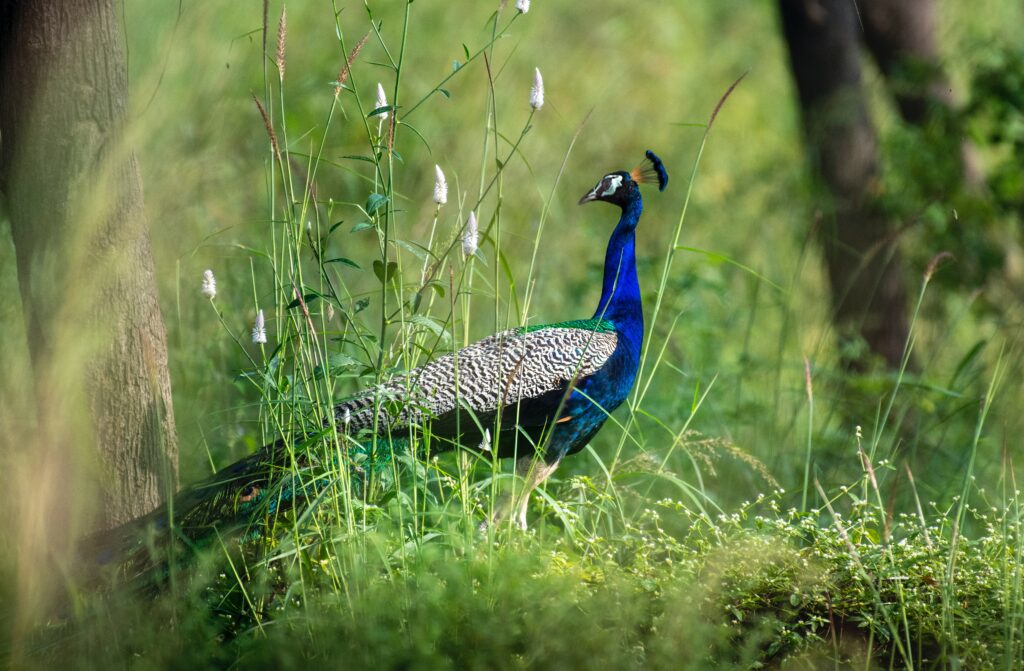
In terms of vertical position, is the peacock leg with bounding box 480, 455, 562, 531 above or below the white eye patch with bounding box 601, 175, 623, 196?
below

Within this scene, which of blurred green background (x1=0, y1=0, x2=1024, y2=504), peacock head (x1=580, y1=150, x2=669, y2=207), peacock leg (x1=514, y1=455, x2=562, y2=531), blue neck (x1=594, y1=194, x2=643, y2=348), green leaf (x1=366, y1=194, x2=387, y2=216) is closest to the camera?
green leaf (x1=366, y1=194, x2=387, y2=216)

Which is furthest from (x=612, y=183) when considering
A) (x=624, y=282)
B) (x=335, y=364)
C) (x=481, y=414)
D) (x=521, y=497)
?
(x=335, y=364)

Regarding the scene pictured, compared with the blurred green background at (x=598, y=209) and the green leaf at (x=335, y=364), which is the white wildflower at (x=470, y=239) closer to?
the blurred green background at (x=598, y=209)

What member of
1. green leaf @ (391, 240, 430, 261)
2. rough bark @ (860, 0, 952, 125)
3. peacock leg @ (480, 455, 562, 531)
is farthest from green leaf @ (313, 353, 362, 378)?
rough bark @ (860, 0, 952, 125)

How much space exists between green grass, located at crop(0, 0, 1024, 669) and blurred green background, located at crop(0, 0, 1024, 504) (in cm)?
3

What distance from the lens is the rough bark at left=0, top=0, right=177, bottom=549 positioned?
8.26ft

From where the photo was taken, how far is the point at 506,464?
406cm

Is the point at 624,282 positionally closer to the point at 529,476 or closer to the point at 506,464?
the point at 506,464

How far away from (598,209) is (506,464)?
4.02 meters

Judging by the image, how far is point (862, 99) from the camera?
212 inches

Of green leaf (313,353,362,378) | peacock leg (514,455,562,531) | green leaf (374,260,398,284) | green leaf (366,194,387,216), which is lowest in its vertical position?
peacock leg (514,455,562,531)

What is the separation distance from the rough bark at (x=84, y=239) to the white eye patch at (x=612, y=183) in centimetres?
140

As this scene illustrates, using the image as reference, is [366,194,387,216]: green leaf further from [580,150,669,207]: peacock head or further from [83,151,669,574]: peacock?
[580,150,669,207]: peacock head

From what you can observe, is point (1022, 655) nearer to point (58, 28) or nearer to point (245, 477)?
point (245, 477)
